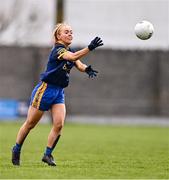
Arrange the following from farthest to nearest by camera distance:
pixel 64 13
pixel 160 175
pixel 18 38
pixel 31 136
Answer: pixel 64 13
pixel 18 38
pixel 31 136
pixel 160 175

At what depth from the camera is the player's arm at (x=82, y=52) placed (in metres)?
12.0

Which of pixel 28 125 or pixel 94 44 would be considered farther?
pixel 28 125

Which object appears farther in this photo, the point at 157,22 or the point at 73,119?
the point at 157,22

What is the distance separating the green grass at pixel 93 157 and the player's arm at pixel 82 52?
167 cm

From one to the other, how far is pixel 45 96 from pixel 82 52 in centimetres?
100

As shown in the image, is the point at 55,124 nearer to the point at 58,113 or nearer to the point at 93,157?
the point at 58,113

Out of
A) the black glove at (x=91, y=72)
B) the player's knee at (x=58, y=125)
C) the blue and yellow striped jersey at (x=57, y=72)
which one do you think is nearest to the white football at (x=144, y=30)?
the black glove at (x=91, y=72)

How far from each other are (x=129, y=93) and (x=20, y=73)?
15.6 feet

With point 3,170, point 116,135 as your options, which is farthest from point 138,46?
point 3,170

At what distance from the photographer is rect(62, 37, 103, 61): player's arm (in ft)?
39.4

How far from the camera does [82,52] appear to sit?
476 inches

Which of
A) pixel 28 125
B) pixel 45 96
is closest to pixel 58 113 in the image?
pixel 45 96

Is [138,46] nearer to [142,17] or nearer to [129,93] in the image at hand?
[142,17]

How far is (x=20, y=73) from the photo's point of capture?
34625mm
